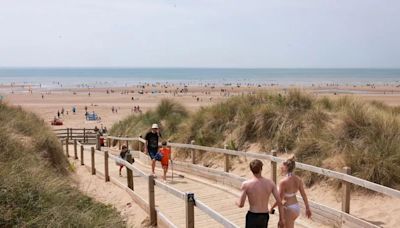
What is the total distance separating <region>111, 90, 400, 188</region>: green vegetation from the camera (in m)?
8.92

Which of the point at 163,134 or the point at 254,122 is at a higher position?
the point at 254,122

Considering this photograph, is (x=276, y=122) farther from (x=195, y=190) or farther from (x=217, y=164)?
(x=195, y=190)

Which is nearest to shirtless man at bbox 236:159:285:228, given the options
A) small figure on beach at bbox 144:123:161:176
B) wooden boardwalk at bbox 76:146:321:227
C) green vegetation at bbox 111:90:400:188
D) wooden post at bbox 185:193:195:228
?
wooden post at bbox 185:193:195:228

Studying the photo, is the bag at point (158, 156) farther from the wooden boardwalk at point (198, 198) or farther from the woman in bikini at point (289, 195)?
the woman in bikini at point (289, 195)

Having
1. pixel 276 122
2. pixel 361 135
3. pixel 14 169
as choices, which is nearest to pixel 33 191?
pixel 14 169

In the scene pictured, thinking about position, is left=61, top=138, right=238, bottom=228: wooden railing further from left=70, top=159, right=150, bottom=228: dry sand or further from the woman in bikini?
the woman in bikini

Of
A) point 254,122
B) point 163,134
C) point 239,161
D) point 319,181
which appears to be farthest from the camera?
point 163,134

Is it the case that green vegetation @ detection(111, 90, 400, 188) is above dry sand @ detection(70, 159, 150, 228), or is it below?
above

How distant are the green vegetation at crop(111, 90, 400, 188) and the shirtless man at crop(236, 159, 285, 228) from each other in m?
3.82

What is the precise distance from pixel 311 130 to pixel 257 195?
6539mm

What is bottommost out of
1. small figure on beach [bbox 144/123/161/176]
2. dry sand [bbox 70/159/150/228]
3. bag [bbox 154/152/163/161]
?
dry sand [bbox 70/159/150/228]

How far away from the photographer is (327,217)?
7.69 meters

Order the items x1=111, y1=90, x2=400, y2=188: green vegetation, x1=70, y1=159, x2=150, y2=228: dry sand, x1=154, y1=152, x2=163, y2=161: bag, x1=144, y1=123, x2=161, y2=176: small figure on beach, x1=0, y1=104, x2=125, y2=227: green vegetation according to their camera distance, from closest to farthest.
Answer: x1=0, y1=104, x2=125, y2=227: green vegetation < x1=70, y1=159, x2=150, y2=228: dry sand < x1=111, y1=90, x2=400, y2=188: green vegetation < x1=154, y1=152, x2=163, y2=161: bag < x1=144, y1=123, x2=161, y2=176: small figure on beach

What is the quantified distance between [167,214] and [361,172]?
3.85 m
